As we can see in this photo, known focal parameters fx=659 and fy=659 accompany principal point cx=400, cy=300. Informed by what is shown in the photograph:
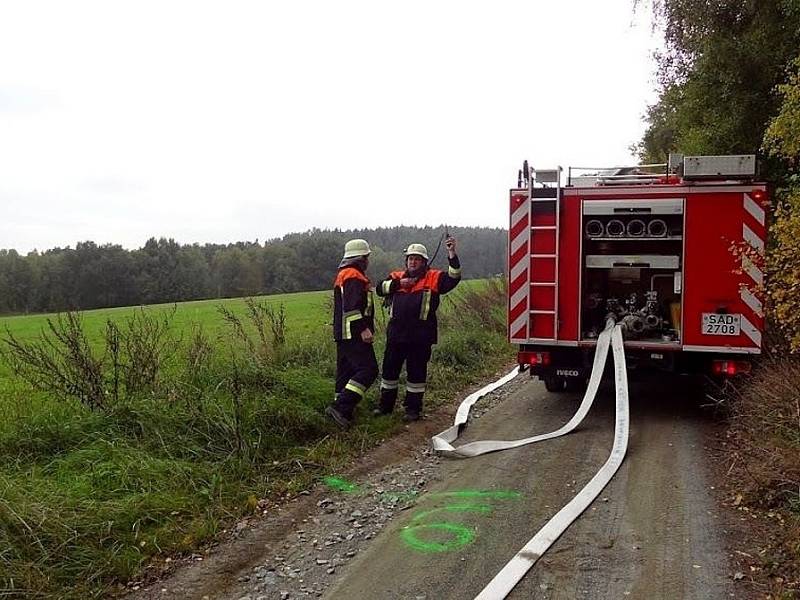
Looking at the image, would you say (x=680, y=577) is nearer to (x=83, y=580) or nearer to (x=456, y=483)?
(x=456, y=483)

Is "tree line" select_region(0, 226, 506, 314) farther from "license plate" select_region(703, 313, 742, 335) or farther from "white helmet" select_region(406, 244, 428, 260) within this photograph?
"license plate" select_region(703, 313, 742, 335)

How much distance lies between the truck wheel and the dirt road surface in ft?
4.88

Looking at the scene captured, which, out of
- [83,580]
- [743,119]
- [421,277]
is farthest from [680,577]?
[743,119]

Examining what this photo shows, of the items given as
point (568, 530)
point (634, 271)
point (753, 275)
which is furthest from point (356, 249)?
point (753, 275)

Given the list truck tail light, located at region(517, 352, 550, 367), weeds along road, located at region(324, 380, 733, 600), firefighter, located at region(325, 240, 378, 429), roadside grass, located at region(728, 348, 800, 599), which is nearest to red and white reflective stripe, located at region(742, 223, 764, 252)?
roadside grass, located at region(728, 348, 800, 599)

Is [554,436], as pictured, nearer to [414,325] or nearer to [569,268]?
[414,325]

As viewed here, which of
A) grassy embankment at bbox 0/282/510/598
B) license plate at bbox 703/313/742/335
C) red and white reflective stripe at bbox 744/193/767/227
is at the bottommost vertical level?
grassy embankment at bbox 0/282/510/598

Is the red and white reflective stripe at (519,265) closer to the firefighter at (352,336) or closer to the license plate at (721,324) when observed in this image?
the firefighter at (352,336)

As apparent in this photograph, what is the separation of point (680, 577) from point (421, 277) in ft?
12.9

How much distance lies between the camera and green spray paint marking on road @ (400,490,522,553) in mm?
3797

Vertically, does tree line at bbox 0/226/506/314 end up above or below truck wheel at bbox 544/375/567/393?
above

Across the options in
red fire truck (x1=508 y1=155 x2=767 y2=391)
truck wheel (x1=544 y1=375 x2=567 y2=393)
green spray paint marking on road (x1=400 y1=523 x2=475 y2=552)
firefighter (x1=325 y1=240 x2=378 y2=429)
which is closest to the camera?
green spray paint marking on road (x1=400 y1=523 x2=475 y2=552)

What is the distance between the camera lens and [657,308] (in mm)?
7086

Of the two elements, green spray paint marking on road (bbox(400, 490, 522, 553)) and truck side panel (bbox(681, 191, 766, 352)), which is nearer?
green spray paint marking on road (bbox(400, 490, 522, 553))
